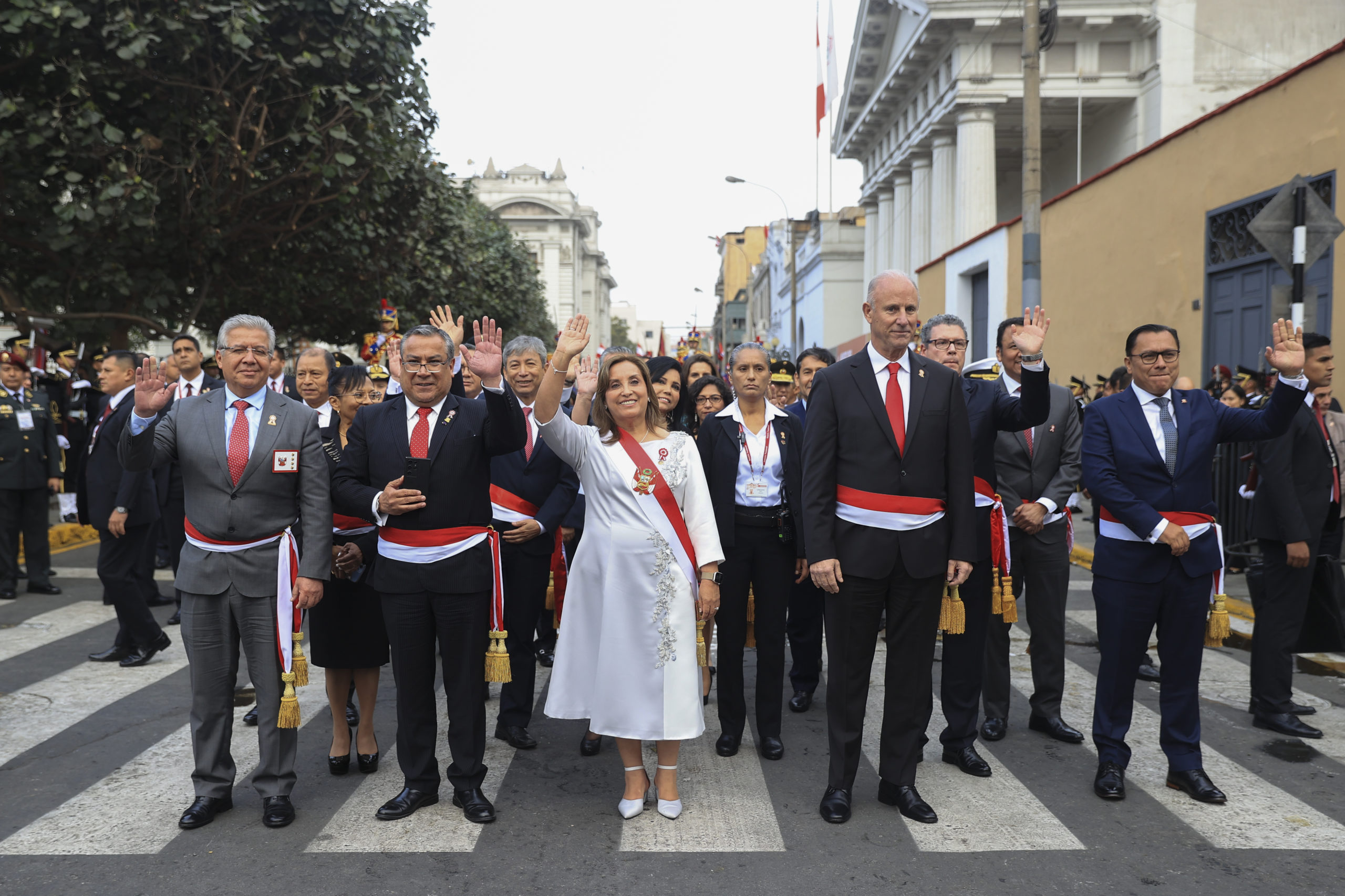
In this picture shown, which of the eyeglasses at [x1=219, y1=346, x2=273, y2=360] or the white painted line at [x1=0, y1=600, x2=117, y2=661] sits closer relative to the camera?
the eyeglasses at [x1=219, y1=346, x2=273, y2=360]

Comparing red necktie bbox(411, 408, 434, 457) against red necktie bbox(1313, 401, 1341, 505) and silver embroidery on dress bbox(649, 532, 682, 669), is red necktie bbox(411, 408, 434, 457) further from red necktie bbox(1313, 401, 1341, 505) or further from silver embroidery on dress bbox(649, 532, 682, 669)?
red necktie bbox(1313, 401, 1341, 505)

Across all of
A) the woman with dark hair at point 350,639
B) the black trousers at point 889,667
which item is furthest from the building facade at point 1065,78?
the woman with dark hair at point 350,639

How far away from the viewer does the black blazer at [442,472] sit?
4305 millimetres

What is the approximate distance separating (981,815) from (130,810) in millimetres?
3741

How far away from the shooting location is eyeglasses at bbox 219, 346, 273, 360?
435 centimetres

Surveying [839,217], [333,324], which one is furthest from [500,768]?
[839,217]

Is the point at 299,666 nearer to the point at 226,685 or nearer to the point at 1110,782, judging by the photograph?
the point at 226,685

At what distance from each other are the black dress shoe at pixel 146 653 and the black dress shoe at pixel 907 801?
5.20 m

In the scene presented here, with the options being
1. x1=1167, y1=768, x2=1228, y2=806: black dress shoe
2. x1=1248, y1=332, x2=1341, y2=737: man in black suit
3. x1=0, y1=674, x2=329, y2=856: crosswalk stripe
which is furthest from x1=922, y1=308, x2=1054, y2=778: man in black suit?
x1=0, y1=674, x2=329, y2=856: crosswalk stripe

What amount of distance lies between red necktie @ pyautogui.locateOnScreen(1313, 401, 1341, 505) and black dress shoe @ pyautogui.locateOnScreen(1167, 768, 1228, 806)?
6.75 feet

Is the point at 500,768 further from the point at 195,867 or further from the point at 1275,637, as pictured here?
the point at 1275,637

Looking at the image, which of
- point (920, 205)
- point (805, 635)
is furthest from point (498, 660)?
point (920, 205)

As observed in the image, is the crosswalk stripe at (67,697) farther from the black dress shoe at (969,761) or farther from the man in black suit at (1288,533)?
the man in black suit at (1288,533)

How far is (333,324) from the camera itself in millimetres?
20156
